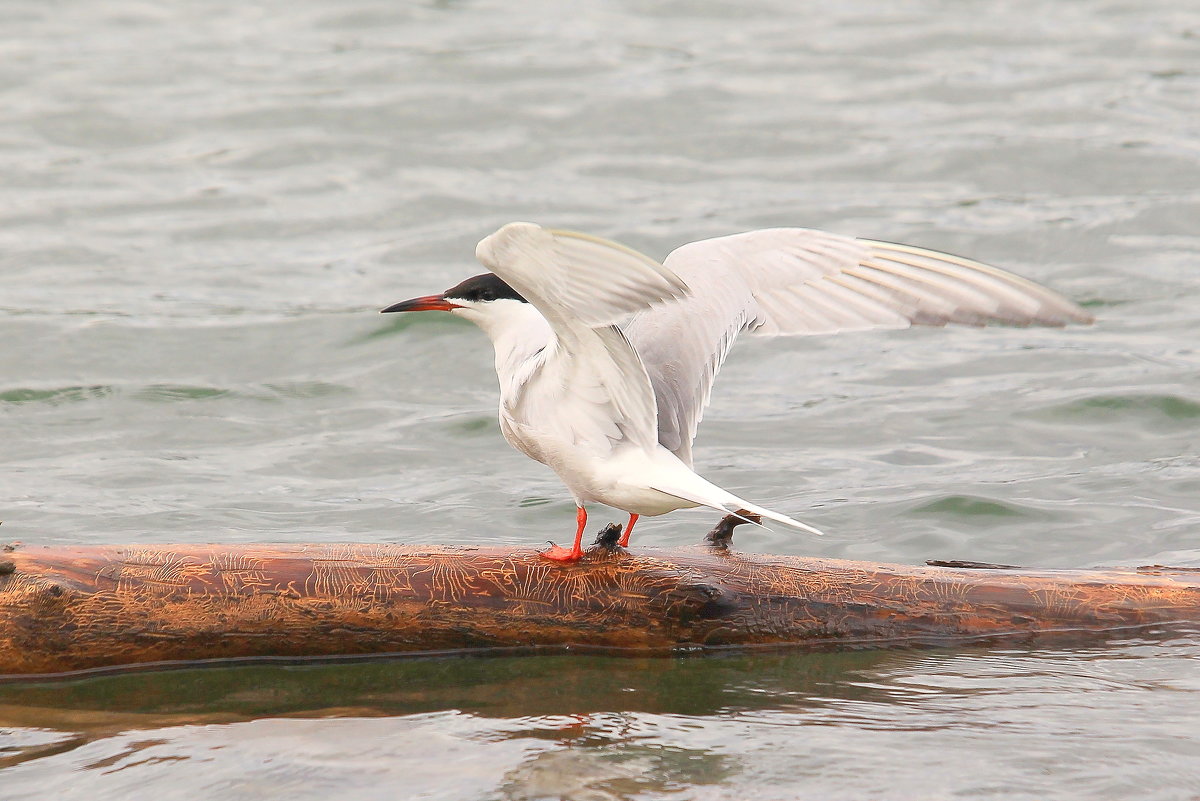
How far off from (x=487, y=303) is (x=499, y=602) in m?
1.52

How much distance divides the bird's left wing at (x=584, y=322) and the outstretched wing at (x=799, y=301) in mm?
327

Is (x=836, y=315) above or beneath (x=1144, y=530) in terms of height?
above

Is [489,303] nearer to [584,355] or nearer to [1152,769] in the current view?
[584,355]

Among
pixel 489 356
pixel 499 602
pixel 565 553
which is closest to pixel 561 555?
pixel 565 553

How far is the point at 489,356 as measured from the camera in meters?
11.4

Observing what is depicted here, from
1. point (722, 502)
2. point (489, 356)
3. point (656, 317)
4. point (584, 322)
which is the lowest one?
point (489, 356)

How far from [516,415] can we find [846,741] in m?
1.72

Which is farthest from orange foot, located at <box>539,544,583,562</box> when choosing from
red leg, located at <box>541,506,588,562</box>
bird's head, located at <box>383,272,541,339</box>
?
bird's head, located at <box>383,272,541,339</box>

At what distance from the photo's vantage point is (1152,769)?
4.67 meters

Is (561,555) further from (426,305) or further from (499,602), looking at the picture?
(426,305)

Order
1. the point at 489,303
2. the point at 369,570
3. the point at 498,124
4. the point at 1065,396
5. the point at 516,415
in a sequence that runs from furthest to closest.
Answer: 1. the point at 498,124
2. the point at 1065,396
3. the point at 489,303
4. the point at 516,415
5. the point at 369,570

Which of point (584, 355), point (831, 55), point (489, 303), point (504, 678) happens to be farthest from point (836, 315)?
point (831, 55)

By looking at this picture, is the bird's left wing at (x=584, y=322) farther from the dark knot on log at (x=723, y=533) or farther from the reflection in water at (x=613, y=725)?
the reflection in water at (x=613, y=725)

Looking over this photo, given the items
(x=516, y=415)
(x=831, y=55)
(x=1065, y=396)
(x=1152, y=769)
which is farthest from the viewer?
(x=831, y=55)
